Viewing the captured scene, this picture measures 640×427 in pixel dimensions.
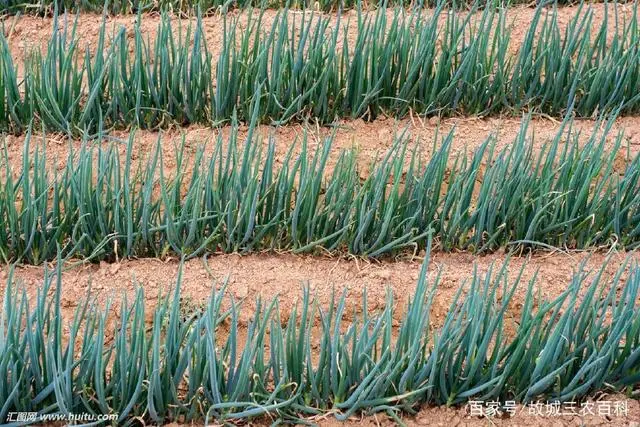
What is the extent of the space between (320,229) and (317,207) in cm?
9

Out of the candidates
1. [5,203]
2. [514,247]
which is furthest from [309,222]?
[5,203]

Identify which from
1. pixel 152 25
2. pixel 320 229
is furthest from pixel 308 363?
pixel 152 25

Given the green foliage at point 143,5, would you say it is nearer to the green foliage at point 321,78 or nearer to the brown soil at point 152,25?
the brown soil at point 152,25

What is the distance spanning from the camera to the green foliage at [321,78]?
300 cm

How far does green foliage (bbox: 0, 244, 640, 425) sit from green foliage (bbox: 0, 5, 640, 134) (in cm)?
101

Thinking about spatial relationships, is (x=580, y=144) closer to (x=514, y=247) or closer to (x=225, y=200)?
(x=514, y=247)

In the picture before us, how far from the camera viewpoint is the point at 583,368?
84.3 inches

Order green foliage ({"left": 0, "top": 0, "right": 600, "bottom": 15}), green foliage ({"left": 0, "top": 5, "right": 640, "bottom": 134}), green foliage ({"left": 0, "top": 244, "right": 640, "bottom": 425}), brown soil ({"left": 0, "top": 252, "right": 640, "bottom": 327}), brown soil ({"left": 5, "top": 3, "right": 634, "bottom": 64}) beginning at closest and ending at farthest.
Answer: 1. green foliage ({"left": 0, "top": 244, "right": 640, "bottom": 425})
2. brown soil ({"left": 0, "top": 252, "right": 640, "bottom": 327})
3. green foliage ({"left": 0, "top": 5, "right": 640, "bottom": 134})
4. brown soil ({"left": 5, "top": 3, "right": 634, "bottom": 64})
5. green foliage ({"left": 0, "top": 0, "right": 600, "bottom": 15})

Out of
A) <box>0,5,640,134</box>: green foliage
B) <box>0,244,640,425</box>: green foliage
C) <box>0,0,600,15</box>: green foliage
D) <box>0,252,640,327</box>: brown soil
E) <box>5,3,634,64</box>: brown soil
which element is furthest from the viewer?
<box>0,0,600,15</box>: green foliage

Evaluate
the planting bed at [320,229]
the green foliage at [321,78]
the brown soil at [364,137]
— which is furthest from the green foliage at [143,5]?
the brown soil at [364,137]

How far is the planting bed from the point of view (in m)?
2.12

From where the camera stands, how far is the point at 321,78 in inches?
119

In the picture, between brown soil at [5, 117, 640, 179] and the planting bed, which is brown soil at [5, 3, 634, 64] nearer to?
the planting bed

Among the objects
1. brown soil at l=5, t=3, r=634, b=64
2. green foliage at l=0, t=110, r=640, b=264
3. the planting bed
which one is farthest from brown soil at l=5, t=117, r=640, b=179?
brown soil at l=5, t=3, r=634, b=64
